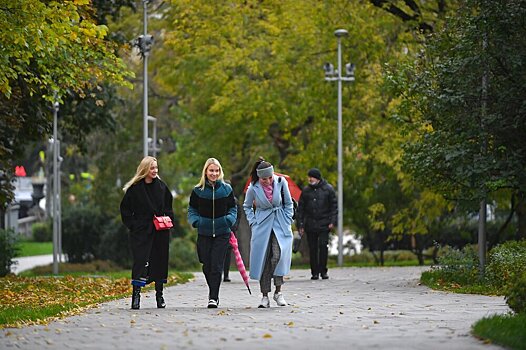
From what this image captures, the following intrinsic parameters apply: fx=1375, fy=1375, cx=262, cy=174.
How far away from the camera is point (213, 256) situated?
1719 centimetres

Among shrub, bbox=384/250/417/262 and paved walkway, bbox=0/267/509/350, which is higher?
shrub, bbox=384/250/417/262

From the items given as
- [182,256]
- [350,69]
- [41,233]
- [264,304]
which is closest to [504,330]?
[264,304]

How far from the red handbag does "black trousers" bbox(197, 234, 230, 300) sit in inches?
25.0

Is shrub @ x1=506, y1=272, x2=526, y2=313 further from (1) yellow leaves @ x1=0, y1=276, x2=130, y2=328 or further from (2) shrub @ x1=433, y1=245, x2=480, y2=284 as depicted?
(2) shrub @ x1=433, y1=245, x2=480, y2=284

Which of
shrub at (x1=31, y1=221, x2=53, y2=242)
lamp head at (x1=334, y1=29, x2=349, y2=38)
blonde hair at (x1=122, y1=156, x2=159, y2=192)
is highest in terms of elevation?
lamp head at (x1=334, y1=29, x2=349, y2=38)

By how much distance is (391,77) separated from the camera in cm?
2464

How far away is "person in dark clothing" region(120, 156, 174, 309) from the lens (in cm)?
1677

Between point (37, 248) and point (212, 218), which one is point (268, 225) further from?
point (37, 248)

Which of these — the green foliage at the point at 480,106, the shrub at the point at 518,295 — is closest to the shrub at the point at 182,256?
the green foliage at the point at 480,106

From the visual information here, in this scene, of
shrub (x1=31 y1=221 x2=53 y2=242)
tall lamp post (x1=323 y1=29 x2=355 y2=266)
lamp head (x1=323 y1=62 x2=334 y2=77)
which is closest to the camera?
tall lamp post (x1=323 y1=29 x2=355 y2=266)

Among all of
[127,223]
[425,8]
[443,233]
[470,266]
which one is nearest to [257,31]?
[443,233]

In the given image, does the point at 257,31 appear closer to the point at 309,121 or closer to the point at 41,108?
the point at 309,121

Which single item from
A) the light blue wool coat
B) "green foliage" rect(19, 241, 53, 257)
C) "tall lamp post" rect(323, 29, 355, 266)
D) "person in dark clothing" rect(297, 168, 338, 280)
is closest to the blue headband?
the light blue wool coat

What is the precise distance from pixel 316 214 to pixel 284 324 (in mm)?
11738
